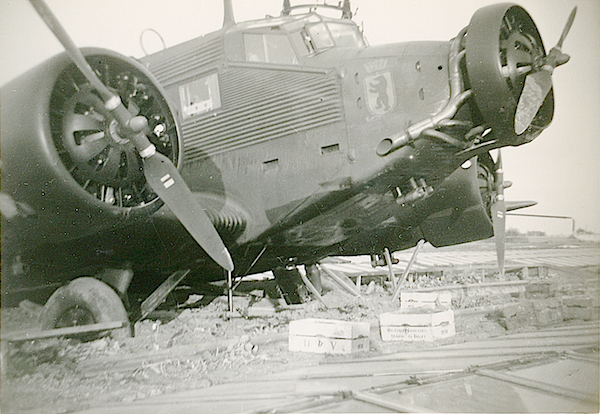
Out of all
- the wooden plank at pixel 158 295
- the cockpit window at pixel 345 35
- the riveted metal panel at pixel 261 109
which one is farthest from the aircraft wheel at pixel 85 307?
the cockpit window at pixel 345 35

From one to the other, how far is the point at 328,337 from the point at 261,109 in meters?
2.25

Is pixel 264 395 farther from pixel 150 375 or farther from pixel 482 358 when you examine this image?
pixel 482 358

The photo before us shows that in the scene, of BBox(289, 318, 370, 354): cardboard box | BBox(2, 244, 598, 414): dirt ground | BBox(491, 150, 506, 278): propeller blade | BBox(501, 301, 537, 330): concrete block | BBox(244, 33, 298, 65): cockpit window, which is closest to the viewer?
BBox(2, 244, 598, 414): dirt ground

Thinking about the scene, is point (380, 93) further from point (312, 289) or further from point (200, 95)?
point (312, 289)

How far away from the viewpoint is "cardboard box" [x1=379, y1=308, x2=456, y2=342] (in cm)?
451

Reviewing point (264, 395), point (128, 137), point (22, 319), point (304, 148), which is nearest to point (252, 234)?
point (304, 148)

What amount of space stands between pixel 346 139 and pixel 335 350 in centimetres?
185

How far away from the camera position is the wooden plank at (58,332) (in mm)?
3504

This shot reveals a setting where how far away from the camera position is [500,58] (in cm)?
359

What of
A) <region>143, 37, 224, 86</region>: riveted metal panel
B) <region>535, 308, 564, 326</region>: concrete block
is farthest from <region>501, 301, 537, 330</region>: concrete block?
<region>143, 37, 224, 86</region>: riveted metal panel

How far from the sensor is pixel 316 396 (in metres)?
2.84

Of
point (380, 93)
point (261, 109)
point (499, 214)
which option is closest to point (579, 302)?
point (499, 214)

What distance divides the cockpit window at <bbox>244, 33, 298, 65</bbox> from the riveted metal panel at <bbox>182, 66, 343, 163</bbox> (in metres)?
0.23

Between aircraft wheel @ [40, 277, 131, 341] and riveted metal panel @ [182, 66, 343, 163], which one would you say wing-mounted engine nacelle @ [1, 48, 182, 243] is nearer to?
aircraft wheel @ [40, 277, 131, 341]
